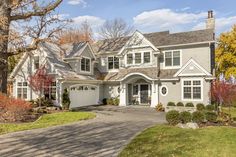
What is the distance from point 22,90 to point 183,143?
22.9m

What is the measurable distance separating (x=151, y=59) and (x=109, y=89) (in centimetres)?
654

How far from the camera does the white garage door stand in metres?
27.2

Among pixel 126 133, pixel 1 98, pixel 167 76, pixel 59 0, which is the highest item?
pixel 59 0

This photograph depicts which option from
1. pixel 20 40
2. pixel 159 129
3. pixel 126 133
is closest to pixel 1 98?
pixel 20 40

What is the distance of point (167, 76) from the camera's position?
26.5m

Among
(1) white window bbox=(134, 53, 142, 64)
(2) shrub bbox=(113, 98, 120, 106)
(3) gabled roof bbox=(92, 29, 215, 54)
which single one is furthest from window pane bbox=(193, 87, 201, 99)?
(2) shrub bbox=(113, 98, 120, 106)

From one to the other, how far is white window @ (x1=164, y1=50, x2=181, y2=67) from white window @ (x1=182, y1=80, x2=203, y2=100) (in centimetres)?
273

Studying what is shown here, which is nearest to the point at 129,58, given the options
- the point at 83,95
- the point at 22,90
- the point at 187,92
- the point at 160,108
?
the point at 83,95

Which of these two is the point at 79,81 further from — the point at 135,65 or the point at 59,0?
the point at 59,0

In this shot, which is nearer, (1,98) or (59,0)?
(1,98)

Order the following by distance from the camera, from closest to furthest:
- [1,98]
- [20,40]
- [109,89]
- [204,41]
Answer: [1,98] → [20,40] → [204,41] → [109,89]

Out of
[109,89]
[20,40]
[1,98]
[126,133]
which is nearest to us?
[126,133]

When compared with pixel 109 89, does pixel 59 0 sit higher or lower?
higher

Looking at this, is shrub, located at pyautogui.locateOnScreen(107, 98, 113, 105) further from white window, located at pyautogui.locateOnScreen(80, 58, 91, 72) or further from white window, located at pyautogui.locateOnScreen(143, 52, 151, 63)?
white window, located at pyautogui.locateOnScreen(143, 52, 151, 63)
